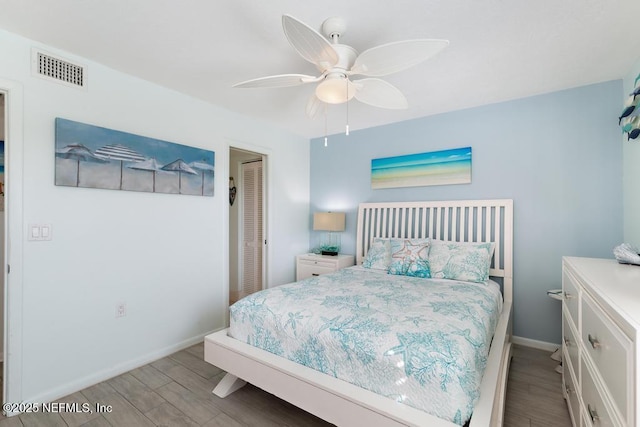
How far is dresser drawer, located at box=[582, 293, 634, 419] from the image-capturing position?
0.88 m

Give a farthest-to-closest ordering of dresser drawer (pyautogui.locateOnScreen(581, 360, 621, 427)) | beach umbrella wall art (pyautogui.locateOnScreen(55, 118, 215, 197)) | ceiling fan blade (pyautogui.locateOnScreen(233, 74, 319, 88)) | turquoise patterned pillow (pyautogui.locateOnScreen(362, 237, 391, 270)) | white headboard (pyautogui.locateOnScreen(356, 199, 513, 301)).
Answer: turquoise patterned pillow (pyautogui.locateOnScreen(362, 237, 391, 270))
white headboard (pyautogui.locateOnScreen(356, 199, 513, 301))
beach umbrella wall art (pyautogui.locateOnScreen(55, 118, 215, 197))
ceiling fan blade (pyautogui.locateOnScreen(233, 74, 319, 88))
dresser drawer (pyautogui.locateOnScreen(581, 360, 621, 427))

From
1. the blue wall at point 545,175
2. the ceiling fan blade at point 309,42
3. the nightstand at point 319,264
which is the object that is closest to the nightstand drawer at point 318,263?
the nightstand at point 319,264

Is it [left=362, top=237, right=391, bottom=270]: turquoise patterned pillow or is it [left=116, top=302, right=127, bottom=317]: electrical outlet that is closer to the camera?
[left=116, top=302, right=127, bottom=317]: electrical outlet

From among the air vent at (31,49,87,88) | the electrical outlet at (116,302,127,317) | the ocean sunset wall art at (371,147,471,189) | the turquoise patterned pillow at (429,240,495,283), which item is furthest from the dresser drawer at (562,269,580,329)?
the air vent at (31,49,87,88)

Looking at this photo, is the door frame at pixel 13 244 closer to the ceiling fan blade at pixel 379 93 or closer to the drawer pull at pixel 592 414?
the ceiling fan blade at pixel 379 93

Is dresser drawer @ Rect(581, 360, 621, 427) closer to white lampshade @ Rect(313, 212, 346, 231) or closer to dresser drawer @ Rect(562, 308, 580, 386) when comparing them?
dresser drawer @ Rect(562, 308, 580, 386)

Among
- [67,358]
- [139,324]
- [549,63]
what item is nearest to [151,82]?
[139,324]

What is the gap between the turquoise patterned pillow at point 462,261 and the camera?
265 centimetres

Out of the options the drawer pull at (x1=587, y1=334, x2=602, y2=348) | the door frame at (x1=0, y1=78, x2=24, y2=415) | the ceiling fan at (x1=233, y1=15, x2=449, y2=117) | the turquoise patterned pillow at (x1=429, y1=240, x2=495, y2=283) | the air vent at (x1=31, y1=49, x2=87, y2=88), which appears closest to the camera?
the drawer pull at (x1=587, y1=334, x2=602, y2=348)

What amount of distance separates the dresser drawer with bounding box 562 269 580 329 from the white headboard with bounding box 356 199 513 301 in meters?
0.89

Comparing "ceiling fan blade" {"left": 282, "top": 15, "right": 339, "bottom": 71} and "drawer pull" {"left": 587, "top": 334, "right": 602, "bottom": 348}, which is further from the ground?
"ceiling fan blade" {"left": 282, "top": 15, "right": 339, "bottom": 71}

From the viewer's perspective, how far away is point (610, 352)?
104 centimetres

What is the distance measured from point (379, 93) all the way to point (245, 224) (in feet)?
10.3

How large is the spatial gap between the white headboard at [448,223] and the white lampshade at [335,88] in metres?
1.93
